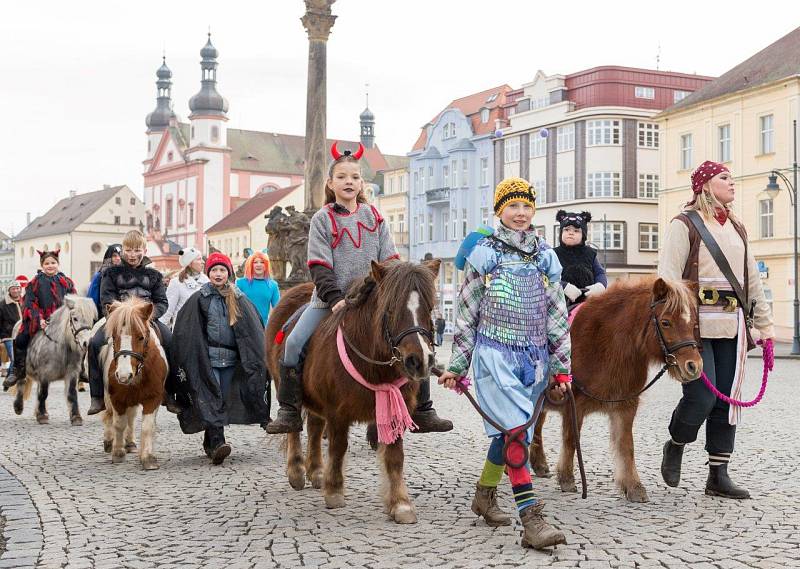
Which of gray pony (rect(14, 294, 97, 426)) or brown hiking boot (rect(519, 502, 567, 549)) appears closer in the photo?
brown hiking boot (rect(519, 502, 567, 549))

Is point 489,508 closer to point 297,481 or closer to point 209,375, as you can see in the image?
point 297,481

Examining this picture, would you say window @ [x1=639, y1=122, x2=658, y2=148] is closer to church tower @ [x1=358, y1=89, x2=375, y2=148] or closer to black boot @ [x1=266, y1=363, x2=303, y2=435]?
black boot @ [x1=266, y1=363, x2=303, y2=435]

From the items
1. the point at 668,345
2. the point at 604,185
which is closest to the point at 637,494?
the point at 668,345

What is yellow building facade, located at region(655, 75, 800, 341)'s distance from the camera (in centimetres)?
4194

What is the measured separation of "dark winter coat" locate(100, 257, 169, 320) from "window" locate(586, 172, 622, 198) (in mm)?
49330

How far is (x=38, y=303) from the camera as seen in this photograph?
1425 centimetres

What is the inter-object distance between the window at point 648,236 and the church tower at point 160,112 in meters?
90.0

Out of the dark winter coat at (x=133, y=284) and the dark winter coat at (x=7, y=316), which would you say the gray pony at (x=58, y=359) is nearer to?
the dark winter coat at (x=133, y=284)

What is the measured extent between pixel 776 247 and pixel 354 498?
38.1 meters

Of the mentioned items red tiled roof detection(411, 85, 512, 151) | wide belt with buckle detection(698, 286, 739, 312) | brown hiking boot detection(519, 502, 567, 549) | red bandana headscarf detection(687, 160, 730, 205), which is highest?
red tiled roof detection(411, 85, 512, 151)

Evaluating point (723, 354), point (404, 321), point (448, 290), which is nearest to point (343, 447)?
point (404, 321)

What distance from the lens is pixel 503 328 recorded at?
616 centimetres

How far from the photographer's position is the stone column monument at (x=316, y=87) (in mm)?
25750

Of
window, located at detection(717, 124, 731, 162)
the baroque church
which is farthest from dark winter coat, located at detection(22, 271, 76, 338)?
the baroque church
